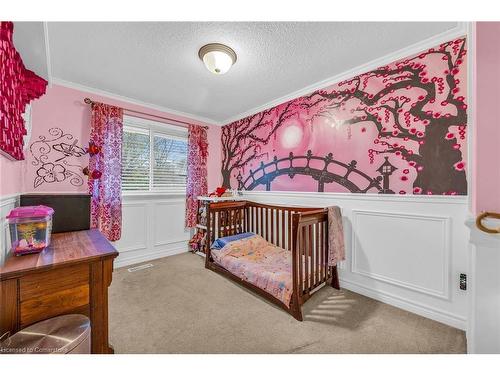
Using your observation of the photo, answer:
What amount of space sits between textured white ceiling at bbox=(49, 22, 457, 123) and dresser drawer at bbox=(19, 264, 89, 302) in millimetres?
1745

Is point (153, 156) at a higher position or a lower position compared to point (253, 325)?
higher

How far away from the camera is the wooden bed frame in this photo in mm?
1735

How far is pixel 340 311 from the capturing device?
1.81 meters

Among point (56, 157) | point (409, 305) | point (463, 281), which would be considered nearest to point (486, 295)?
point (463, 281)

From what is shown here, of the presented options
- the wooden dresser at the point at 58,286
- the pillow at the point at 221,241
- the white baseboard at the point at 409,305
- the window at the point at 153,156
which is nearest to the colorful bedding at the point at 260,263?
the pillow at the point at 221,241

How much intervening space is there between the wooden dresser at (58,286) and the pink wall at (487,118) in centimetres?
206

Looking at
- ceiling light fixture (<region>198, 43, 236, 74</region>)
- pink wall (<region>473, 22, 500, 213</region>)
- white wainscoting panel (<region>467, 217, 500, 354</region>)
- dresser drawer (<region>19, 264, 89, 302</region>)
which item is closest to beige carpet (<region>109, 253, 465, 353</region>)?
white wainscoting panel (<region>467, 217, 500, 354</region>)

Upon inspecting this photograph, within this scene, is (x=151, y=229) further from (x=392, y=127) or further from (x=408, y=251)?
(x=392, y=127)

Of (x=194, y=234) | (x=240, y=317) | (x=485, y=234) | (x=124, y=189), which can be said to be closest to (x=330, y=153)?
(x=485, y=234)

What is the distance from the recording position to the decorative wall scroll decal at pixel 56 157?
7.57 ft

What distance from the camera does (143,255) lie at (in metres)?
3.05

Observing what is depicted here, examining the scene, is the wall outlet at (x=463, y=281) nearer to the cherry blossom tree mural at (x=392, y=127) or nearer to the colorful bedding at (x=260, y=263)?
the cherry blossom tree mural at (x=392, y=127)

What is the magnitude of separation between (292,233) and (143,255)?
2417mm

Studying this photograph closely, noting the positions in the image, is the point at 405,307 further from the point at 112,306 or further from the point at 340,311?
the point at 112,306
